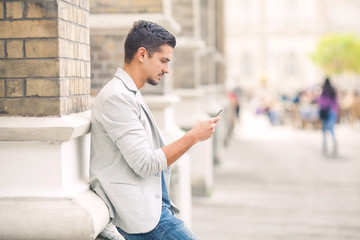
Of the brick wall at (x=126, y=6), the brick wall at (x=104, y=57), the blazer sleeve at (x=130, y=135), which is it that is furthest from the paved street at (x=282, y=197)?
the blazer sleeve at (x=130, y=135)

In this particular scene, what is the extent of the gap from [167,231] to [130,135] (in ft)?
1.68

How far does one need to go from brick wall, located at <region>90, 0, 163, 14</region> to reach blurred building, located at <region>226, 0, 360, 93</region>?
5791 centimetres

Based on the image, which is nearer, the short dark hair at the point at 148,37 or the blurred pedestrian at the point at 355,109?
the short dark hair at the point at 148,37

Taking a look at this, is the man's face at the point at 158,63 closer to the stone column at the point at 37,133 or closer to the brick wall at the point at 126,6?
the stone column at the point at 37,133

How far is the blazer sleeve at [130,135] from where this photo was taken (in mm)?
2828

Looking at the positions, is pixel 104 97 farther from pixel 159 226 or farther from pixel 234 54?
pixel 234 54

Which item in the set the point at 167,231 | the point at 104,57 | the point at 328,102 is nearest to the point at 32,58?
the point at 167,231

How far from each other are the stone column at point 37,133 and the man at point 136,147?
0.12 m

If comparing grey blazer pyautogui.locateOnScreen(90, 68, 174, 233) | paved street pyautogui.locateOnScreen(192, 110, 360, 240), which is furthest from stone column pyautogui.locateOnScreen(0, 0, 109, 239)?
paved street pyautogui.locateOnScreen(192, 110, 360, 240)

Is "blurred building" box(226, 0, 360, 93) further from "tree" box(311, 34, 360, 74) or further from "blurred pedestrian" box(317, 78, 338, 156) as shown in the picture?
"blurred pedestrian" box(317, 78, 338, 156)

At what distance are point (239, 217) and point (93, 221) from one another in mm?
5102

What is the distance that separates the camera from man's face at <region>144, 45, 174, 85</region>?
3027mm

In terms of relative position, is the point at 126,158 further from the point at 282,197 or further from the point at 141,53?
the point at 282,197

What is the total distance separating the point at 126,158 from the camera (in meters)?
2.86
